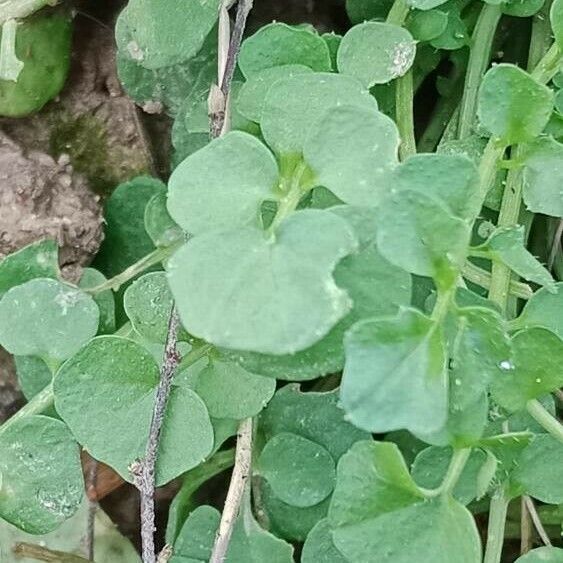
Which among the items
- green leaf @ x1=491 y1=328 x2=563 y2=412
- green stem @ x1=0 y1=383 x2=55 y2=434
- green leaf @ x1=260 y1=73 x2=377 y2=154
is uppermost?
green leaf @ x1=260 y1=73 x2=377 y2=154

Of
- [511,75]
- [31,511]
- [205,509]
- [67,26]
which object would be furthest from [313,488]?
[67,26]

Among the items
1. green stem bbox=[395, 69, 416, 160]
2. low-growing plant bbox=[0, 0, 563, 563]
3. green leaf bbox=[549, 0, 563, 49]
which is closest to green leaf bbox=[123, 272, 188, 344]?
low-growing plant bbox=[0, 0, 563, 563]

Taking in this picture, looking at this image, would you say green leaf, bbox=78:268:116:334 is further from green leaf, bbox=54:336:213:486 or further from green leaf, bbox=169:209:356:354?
green leaf, bbox=169:209:356:354

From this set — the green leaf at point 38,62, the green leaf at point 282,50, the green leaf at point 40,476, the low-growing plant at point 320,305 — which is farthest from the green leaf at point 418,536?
the green leaf at point 38,62

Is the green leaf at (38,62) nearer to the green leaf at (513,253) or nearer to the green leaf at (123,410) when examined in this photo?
the green leaf at (123,410)

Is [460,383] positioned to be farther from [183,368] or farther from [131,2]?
[131,2]

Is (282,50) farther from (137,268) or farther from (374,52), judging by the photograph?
(137,268)
